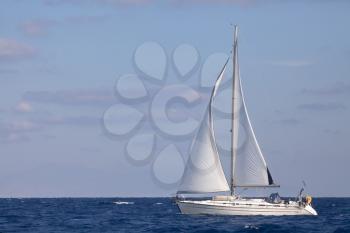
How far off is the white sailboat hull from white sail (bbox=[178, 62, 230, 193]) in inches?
68.6

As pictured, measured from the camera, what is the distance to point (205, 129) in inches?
3329

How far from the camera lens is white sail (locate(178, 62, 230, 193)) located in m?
83.8

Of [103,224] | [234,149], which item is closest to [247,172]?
[234,149]

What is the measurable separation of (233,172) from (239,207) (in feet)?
15.7

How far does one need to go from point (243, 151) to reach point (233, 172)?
2.37 meters

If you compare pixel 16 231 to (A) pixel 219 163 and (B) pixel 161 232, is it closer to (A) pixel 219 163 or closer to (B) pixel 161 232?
(B) pixel 161 232

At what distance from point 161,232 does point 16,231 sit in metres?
11.9

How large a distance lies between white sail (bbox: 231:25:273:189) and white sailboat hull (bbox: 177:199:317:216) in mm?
2595

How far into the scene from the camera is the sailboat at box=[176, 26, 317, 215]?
82.9 meters

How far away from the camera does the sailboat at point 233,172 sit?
272 ft

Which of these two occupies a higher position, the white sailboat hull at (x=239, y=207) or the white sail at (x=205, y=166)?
the white sail at (x=205, y=166)

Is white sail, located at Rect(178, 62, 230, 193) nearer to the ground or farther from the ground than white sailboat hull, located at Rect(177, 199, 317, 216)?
farther from the ground

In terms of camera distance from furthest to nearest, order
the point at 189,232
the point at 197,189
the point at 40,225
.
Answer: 1. the point at 197,189
2. the point at 40,225
3. the point at 189,232

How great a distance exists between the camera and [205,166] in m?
83.8
